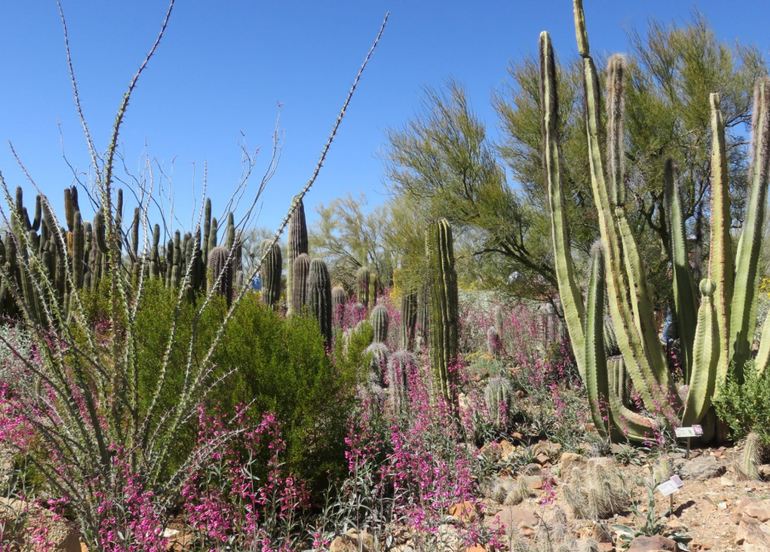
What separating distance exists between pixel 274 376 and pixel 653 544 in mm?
2484

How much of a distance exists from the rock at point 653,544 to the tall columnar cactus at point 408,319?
25.6 feet

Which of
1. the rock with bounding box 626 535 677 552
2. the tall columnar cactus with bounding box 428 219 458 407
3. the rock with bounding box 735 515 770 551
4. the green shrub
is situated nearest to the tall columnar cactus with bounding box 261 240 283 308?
the tall columnar cactus with bounding box 428 219 458 407

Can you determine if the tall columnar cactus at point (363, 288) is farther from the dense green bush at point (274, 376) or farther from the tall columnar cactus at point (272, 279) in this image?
the dense green bush at point (274, 376)

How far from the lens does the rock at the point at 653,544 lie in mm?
3078

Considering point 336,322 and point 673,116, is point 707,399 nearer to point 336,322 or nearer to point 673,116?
point 673,116

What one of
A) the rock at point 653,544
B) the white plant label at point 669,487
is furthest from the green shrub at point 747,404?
the rock at point 653,544

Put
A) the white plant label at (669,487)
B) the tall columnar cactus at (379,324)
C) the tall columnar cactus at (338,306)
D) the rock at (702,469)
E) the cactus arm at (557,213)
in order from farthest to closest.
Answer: the tall columnar cactus at (338,306)
the tall columnar cactus at (379,324)
the cactus arm at (557,213)
the rock at (702,469)
the white plant label at (669,487)

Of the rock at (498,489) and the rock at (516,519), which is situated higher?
the rock at (498,489)

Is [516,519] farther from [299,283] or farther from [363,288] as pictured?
[363,288]

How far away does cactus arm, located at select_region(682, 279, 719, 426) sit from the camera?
4.66m

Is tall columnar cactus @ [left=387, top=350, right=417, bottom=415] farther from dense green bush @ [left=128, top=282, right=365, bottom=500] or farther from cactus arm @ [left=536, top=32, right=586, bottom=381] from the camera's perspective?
cactus arm @ [left=536, top=32, right=586, bottom=381]

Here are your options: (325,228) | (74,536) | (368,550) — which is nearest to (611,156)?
(368,550)

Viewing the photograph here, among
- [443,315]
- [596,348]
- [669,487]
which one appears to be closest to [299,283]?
[443,315]

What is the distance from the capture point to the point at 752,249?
193 inches
